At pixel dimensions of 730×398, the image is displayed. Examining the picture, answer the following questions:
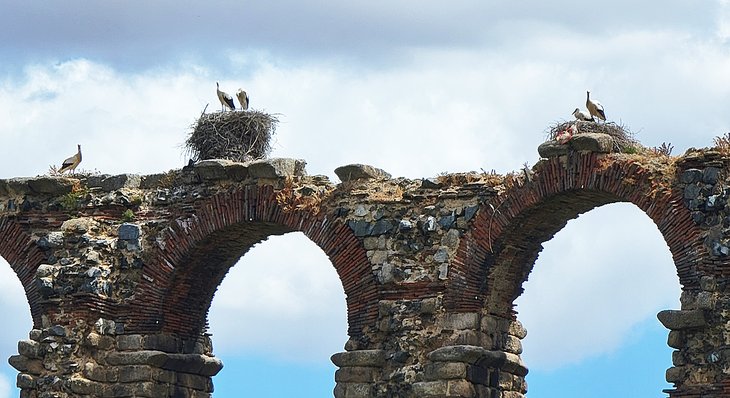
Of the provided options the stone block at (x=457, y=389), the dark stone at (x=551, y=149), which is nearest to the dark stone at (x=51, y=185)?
the stone block at (x=457, y=389)

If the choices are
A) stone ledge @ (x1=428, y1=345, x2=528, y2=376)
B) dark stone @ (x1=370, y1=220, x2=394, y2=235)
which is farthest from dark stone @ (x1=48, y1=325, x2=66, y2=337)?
stone ledge @ (x1=428, y1=345, x2=528, y2=376)

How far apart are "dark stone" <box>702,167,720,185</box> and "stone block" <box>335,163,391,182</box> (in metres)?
4.39

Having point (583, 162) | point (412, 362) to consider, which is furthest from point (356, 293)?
point (583, 162)

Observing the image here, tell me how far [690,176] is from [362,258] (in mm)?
4235

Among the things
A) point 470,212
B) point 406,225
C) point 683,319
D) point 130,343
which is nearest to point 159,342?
point 130,343

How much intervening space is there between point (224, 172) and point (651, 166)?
5.71 meters

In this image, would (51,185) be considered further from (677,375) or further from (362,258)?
(677,375)

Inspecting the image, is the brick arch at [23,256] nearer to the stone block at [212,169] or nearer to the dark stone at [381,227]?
the stone block at [212,169]

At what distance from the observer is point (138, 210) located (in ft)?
88.1

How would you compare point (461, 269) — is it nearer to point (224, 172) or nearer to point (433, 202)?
point (433, 202)

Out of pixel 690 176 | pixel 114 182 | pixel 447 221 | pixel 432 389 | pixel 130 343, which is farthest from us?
pixel 114 182

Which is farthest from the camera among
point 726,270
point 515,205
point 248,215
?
point 248,215

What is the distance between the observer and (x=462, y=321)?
24.3m

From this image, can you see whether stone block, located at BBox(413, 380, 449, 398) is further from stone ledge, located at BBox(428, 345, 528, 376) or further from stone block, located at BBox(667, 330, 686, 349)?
stone block, located at BBox(667, 330, 686, 349)
